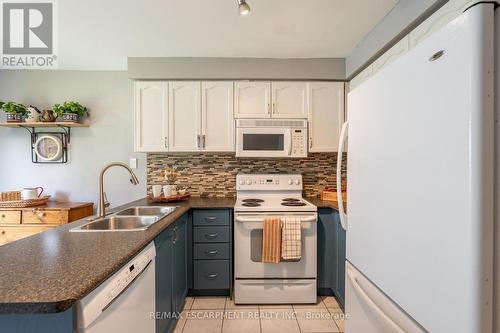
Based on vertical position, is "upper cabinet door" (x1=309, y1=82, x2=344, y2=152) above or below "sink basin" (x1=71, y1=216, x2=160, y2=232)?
above

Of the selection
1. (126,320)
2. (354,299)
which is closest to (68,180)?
(126,320)

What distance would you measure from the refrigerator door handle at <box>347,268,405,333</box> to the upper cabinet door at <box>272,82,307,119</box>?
1.73 metres

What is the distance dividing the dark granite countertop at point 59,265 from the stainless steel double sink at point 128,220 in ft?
0.50

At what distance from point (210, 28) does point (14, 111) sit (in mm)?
2354

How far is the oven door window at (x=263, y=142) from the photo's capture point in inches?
99.5

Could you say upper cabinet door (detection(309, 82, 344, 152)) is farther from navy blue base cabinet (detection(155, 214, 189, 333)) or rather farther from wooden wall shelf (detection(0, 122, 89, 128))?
wooden wall shelf (detection(0, 122, 89, 128))

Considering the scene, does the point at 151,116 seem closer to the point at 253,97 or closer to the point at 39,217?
the point at 253,97

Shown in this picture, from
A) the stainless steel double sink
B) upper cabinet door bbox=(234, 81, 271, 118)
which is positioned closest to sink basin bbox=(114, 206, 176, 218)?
the stainless steel double sink

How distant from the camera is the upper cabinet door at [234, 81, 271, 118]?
2.58m

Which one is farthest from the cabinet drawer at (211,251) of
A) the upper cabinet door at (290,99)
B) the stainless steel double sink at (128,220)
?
the upper cabinet door at (290,99)

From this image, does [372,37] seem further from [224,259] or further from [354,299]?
[224,259]

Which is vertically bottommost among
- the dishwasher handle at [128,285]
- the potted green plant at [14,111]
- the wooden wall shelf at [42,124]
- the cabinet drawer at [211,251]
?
the cabinet drawer at [211,251]

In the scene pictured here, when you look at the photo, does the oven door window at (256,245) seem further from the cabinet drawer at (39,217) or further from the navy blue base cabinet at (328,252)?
the cabinet drawer at (39,217)

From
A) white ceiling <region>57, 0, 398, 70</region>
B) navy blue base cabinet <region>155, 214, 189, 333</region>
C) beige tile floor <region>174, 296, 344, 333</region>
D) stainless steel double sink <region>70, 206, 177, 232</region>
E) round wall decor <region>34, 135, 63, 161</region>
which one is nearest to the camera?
navy blue base cabinet <region>155, 214, 189, 333</region>
